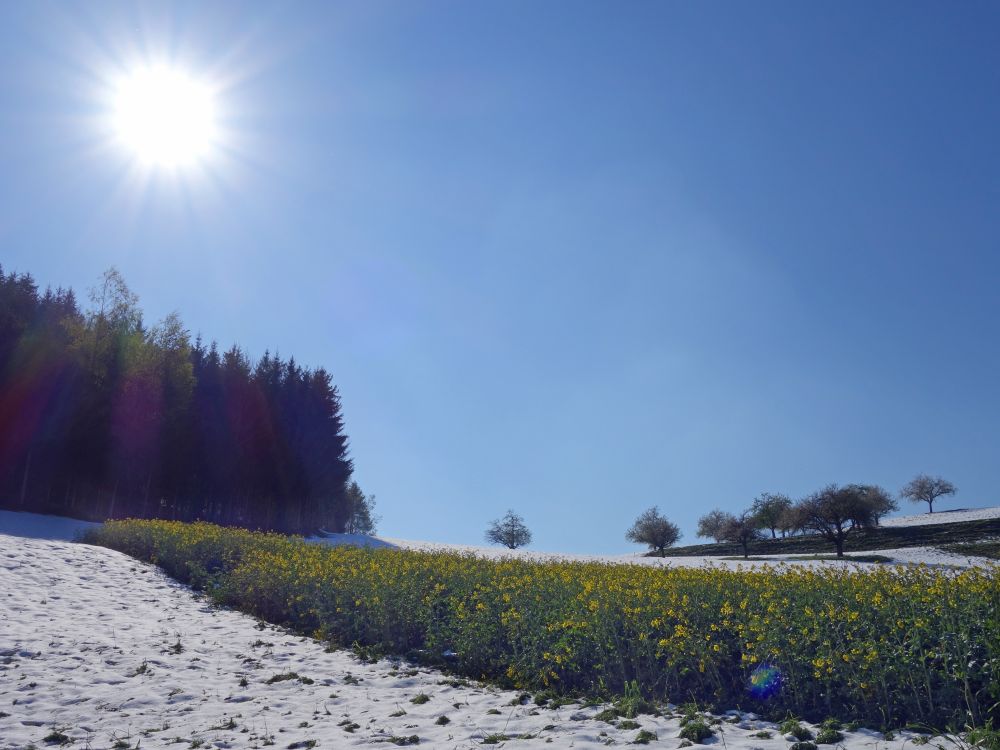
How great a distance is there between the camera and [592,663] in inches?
335

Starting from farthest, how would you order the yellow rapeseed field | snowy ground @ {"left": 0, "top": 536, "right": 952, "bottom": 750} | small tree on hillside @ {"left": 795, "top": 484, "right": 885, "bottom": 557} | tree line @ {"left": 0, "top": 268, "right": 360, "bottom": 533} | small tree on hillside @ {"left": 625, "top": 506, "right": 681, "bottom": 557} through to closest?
small tree on hillside @ {"left": 625, "top": 506, "right": 681, "bottom": 557} → small tree on hillside @ {"left": 795, "top": 484, "right": 885, "bottom": 557} → tree line @ {"left": 0, "top": 268, "right": 360, "bottom": 533} → snowy ground @ {"left": 0, "top": 536, "right": 952, "bottom": 750} → the yellow rapeseed field

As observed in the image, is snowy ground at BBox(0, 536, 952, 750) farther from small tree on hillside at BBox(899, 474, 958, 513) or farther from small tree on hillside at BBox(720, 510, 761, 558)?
small tree on hillside at BBox(899, 474, 958, 513)

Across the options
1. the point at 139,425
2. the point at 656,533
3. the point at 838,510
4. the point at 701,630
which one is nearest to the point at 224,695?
the point at 701,630

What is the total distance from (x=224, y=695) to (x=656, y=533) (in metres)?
59.0

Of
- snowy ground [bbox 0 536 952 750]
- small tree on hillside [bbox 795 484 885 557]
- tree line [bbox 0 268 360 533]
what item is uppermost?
tree line [bbox 0 268 360 533]

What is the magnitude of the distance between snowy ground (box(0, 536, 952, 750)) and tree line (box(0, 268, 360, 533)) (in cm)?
2441

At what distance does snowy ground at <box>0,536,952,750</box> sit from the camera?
21.7 ft

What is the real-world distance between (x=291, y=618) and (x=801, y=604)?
10056 millimetres

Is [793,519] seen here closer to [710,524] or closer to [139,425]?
[710,524]

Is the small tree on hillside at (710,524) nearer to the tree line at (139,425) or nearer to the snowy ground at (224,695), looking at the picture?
the tree line at (139,425)

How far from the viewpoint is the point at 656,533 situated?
63.4 meters

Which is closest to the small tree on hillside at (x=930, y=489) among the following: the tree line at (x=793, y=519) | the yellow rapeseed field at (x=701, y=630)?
the tree line at (x=793, y=519)

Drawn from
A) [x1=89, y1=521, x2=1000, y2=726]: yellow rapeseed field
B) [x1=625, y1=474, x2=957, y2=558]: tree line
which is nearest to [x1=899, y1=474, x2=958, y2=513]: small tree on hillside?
[x1=625, y1=474, x2=957, y2=558]: tree line

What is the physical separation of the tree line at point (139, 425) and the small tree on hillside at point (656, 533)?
30.3m
